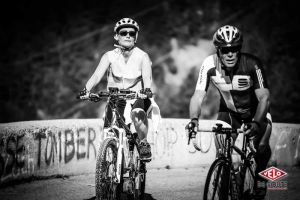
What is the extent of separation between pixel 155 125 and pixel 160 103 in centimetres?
1133

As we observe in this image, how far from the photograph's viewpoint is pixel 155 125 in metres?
6.71

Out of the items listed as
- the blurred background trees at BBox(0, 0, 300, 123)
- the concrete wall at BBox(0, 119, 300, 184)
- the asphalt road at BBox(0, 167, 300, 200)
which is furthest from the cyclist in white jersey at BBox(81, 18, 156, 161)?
the blurred background trees at BBox(0, 0, 300, 123)

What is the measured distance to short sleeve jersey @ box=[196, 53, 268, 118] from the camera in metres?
5.66

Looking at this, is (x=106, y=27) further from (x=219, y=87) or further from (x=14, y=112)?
(x=219, y=87)

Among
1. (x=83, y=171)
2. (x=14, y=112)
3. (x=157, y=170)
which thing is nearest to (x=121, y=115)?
(x=83, y=171)

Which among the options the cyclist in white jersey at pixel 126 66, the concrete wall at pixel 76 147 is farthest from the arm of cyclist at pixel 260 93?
the concrete wall at pixel 76 147

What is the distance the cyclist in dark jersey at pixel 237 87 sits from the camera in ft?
18.2

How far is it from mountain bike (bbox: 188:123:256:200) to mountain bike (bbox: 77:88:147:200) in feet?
3.01

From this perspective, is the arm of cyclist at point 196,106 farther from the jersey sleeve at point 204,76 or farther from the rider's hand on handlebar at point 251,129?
the rider's hand on handlebar at point 251,129

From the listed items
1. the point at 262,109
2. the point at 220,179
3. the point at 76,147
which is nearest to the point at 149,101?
the point at 262,109

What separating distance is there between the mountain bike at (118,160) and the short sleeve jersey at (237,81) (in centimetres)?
91

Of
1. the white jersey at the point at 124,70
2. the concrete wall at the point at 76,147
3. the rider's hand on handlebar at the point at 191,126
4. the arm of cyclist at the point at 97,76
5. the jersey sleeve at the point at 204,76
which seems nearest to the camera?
the rider's hand on handlebar at the point at 191,126

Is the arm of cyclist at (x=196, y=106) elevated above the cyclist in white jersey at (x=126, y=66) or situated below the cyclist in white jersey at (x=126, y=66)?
below

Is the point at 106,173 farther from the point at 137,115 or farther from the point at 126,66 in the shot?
the point at 126,66
